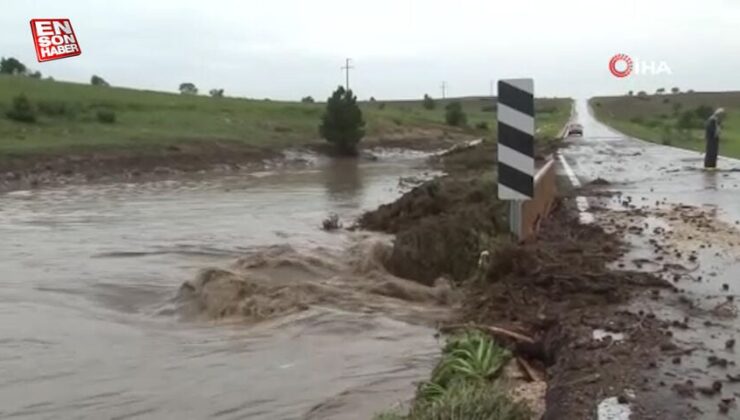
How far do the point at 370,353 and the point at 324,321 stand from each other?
1.04 m

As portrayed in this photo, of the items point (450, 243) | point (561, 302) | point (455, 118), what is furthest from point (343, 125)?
point (561, 302)

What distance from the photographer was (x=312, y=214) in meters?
17.8

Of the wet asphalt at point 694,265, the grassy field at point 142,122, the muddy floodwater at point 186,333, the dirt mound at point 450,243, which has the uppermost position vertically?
the grassy field at point 142,122

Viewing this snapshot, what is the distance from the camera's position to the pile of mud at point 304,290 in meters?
7.77

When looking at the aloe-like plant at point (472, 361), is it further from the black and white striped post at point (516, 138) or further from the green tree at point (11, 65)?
the green tree at point (11, 65)

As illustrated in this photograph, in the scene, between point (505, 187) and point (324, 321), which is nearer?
point (505, 187)

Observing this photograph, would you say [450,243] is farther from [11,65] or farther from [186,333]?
[11,65]

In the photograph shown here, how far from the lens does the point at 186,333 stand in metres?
7.35

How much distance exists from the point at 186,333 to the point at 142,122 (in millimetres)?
38882

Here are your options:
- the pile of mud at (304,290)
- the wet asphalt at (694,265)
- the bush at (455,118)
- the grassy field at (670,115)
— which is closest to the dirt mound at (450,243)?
the pile of mud at (304,290)

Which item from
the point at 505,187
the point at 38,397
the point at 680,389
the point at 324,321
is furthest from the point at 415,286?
the point at 680,389

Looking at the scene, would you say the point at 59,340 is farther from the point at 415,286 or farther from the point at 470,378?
the point at 470,378

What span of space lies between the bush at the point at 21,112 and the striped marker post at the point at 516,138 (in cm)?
3532

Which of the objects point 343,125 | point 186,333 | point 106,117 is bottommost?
point 186,333
